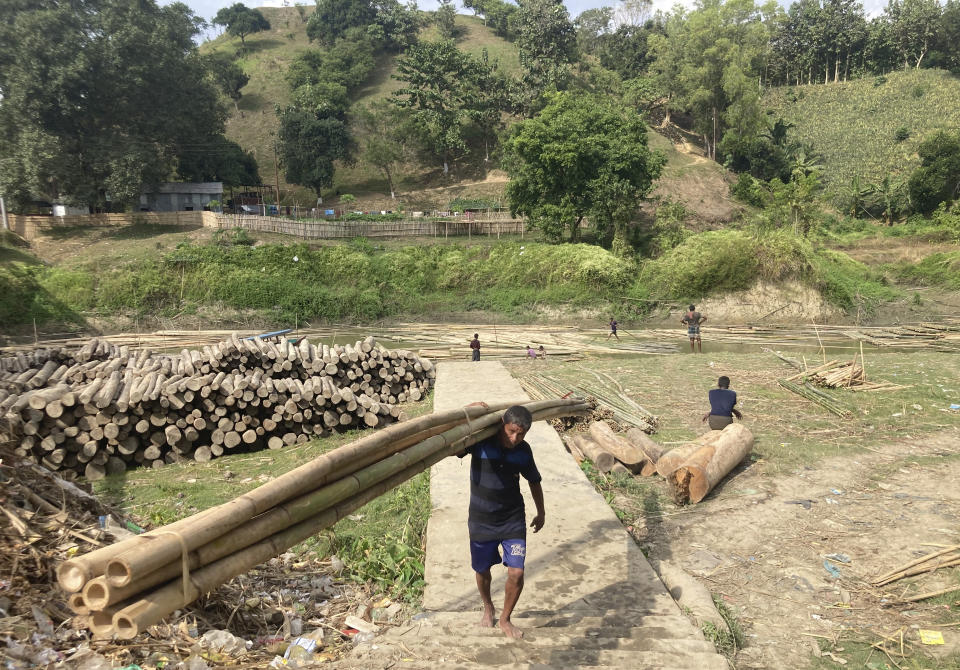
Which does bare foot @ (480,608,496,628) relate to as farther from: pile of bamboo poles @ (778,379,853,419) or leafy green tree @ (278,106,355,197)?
leafy green tree @ (278,106,355,197)

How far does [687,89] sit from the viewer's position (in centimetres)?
5562

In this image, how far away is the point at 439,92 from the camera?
52750 millimetres

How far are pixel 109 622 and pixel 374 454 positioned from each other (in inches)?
70.6

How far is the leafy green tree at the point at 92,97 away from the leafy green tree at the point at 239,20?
53.3 metres

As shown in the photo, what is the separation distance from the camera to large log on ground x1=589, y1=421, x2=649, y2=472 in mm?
8242

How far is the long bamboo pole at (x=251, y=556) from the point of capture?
2568mm

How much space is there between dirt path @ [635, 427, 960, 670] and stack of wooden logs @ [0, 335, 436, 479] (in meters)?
6.56

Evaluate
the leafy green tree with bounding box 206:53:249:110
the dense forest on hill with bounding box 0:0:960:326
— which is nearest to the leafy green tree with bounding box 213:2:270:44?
the dense forest on hill with bounding box 0:0:960:326

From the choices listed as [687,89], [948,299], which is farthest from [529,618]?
[687,89]

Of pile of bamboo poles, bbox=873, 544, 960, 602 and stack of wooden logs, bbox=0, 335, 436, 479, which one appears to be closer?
pile of bamboo poles, bbox=873, 544, 960, 602

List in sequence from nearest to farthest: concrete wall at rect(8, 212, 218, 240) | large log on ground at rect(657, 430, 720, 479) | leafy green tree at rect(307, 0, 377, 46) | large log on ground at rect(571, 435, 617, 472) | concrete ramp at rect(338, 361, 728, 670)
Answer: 1. concrete ramp at rect(338, 361, 728, 670)
2. large log on ground at rect(657, 430, 720, 479)
3. large log on ground at rect(571, 435, 617, 472)
4. concrete wall at rect(8, 212, 218, 240)
5. leafy green tree at rect(307, 0, 377, 46)

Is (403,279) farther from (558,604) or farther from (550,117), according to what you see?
(558,604)

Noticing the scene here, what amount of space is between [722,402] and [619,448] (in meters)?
1.95

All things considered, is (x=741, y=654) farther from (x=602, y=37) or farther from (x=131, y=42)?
(x=602, y=37)
